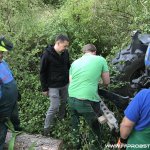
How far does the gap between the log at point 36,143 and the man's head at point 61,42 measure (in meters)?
1.45

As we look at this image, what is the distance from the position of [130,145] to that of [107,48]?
474 centimetres

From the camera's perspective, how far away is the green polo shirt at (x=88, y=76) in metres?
5.29

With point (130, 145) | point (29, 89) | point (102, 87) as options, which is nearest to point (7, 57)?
point (29, 89)

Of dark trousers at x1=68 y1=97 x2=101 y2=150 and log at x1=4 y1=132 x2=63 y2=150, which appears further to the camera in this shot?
log at x1=4 y1=132 x2=63 y2=150

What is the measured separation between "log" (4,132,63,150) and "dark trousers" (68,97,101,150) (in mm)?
364

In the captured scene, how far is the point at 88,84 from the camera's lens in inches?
208

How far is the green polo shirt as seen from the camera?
208 inches

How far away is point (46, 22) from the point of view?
8.84 metres

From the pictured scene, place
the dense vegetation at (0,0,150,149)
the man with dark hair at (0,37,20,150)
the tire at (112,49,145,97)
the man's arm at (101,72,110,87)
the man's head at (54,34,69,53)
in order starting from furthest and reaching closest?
the dense vegetation at (0,0,150,149) → the tire at (112,49,145,97) → the man's head at (54,34,69,53) → the man's arm at (101,72,110,87) → the man with dark hair at (0,37,20,150)

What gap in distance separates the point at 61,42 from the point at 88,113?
1.30m

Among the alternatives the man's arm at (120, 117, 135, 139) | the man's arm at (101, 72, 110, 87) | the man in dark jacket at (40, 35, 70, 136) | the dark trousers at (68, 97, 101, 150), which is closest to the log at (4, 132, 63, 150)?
the dark trousers at (68, 97, 101, 150)

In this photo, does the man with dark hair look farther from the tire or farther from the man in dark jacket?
the tire

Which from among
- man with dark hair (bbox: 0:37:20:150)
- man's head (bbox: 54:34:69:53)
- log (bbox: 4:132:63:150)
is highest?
man's head (bbox: 54:34:69:53)

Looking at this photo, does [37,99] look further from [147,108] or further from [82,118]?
[147,108]
